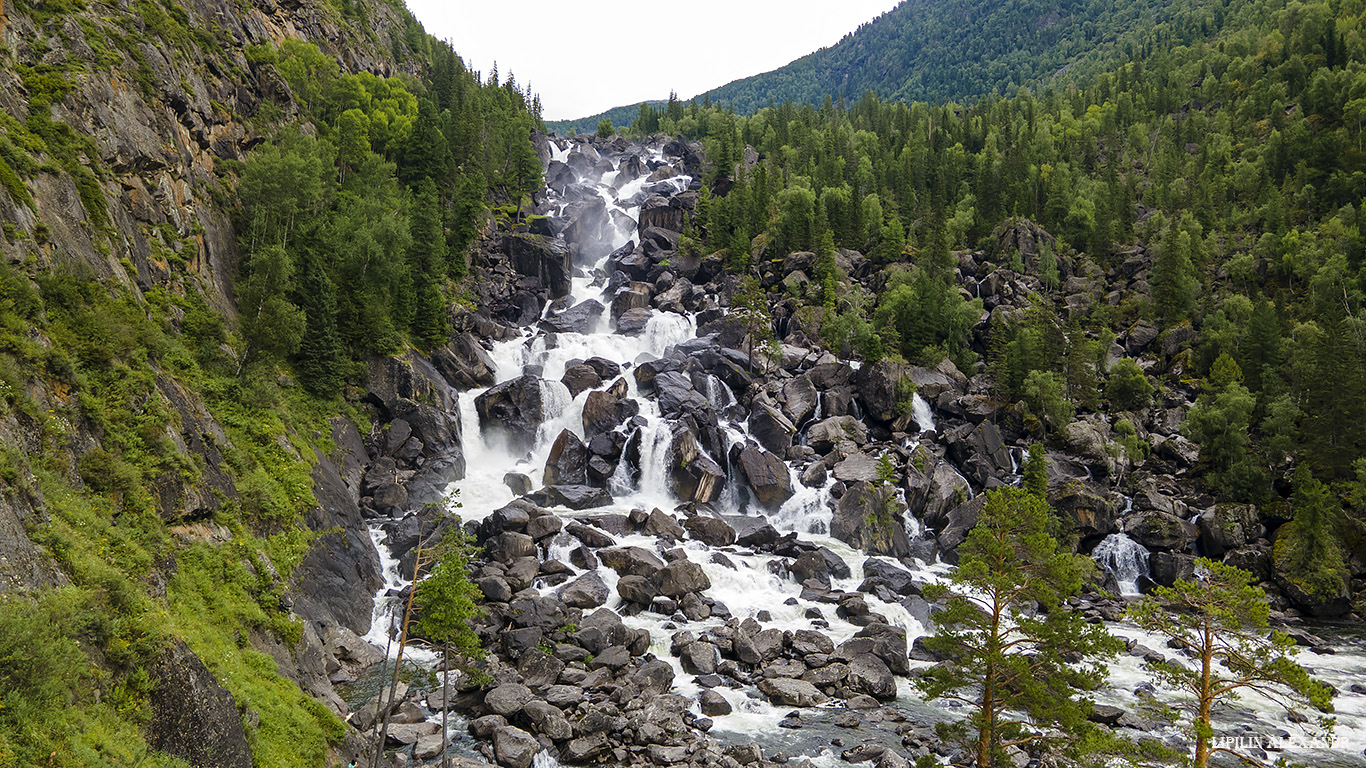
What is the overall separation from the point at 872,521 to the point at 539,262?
5614 cm

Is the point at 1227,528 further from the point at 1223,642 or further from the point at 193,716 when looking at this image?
the point at 193,716

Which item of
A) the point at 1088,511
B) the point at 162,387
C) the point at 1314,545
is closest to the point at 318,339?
the point at 162,387

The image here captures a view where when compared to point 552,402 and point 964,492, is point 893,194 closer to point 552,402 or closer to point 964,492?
point 964,492

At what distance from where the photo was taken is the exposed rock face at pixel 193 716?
17.2m

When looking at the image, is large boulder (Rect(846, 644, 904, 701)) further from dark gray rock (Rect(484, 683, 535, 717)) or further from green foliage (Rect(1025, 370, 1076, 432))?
green foliage (Rect(1025, 370, 1076, 432))

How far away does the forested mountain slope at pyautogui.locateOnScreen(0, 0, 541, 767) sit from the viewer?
17516 millimetres

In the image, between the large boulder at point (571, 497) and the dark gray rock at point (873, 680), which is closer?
the dark gray rock at point (873, 680)

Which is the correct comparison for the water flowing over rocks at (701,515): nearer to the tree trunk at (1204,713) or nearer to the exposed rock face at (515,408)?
the exposed rock face at (515,408)

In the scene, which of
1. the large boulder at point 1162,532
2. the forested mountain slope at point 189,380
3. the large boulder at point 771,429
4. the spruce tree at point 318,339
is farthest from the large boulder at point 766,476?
the spruce tree at point 318,339

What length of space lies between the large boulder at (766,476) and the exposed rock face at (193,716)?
1739 inches

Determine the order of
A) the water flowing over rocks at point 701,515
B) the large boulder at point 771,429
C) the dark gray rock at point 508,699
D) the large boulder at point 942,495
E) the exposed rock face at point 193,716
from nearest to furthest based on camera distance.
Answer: the exposed rock face at point 193,716 < the dark gray rock at point 508,699 < the water flowing over rocks at point 701,515 < the large boulder at point 942,495 < the large boulder at point 771,429

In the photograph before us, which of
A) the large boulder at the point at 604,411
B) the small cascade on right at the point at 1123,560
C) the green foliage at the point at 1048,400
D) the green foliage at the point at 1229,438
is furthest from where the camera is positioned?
the green foliage at the point at 1048,400

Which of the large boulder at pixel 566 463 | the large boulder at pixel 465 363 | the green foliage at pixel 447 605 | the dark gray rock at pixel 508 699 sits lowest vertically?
the dark gray rock at pixel 508 699

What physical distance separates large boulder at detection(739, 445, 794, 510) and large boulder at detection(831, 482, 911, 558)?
4.94m
